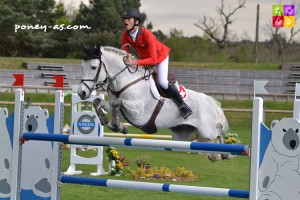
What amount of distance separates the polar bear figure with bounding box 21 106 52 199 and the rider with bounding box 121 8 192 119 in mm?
1079

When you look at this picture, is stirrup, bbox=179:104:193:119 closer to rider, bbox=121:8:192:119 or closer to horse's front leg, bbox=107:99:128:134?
rider, bbox=121:8:192:119

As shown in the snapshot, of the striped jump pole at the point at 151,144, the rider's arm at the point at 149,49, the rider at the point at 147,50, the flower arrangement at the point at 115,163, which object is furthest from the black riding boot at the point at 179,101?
the flower arrangement at the point at 115,163

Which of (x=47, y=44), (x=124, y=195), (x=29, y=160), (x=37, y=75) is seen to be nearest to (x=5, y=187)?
(x=29, y=160)

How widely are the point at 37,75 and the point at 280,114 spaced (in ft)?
33.7

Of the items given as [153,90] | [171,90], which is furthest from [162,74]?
[153,90]

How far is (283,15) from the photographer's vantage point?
33250 mm

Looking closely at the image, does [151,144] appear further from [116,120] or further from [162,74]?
[162,74]

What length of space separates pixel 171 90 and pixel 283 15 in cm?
2768

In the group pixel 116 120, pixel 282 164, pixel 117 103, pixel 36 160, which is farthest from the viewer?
pixel 117 103

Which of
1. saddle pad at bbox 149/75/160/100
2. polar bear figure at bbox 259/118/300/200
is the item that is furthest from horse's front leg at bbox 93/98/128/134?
polar bear figure at bbox 259/118/300/200

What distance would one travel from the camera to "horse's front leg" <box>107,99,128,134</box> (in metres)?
5.84

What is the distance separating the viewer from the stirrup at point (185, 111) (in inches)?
252

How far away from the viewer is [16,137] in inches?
211

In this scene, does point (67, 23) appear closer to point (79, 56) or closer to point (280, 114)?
point (79, 56)
